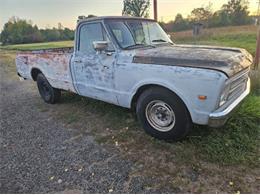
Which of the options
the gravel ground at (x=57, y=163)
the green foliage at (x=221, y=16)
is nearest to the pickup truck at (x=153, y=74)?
the gravel ground at (x=57, y=163)

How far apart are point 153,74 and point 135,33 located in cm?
125

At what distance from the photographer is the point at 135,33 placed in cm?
418

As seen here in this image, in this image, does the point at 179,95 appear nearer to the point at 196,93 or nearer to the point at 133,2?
the point at 196,93

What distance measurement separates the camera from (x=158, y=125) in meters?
3.62

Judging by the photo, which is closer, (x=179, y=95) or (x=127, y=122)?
(x=179, y=95)

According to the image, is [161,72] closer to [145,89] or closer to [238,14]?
[145,89]

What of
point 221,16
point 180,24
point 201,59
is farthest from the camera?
point 221,16

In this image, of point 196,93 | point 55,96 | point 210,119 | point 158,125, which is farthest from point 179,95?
point 55,96

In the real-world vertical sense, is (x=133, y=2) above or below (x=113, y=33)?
above

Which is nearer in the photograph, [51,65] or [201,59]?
[201,59]

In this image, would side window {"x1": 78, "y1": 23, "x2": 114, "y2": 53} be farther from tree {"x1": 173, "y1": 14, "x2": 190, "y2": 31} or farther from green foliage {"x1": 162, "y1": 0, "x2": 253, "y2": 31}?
green foliage {"x1": 162, "y1": 0, "x2": 253, "y2": 31}

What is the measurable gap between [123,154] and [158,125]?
73 centimetres

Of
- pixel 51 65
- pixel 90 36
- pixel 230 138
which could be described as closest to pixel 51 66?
pixel 51 65

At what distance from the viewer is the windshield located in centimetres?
397
